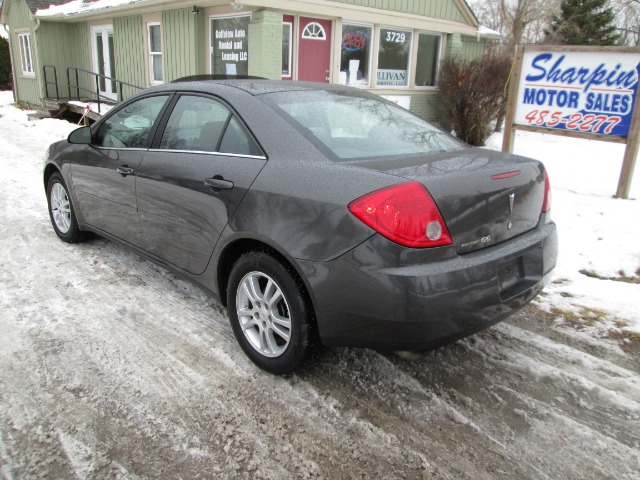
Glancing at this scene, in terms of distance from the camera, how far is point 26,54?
18.2m

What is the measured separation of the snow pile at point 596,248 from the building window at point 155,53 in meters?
9.52

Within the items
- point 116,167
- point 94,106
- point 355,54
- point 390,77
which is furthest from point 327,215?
point 94,106

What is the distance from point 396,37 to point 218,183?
11.5m

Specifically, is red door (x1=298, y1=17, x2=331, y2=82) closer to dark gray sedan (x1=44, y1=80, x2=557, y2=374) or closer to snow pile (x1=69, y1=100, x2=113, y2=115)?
snow pile (x1=69, y1=100, x2=113, y2=115)

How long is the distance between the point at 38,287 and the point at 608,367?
13.1 ft

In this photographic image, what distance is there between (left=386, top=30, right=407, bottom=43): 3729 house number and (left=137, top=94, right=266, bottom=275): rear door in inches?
421

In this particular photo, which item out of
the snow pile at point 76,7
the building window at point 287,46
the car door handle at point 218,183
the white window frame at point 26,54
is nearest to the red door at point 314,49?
the building window at point 287,46

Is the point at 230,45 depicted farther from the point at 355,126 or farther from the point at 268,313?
the point at 268,313

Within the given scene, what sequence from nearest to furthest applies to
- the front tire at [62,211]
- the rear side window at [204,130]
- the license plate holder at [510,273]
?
the license plate holder at [510,273]
the rear side window at [204,130]
the front tire at [62,211]

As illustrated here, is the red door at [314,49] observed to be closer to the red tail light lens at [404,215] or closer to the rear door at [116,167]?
the rear door at [116,167]

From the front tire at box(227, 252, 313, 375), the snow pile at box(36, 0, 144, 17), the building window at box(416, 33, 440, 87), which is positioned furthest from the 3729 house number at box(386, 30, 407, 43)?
the front tire at box(227, 252, 313, 375)

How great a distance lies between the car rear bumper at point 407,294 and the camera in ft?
7.38

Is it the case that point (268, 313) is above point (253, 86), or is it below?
below

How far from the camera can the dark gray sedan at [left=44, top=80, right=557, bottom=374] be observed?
2293mm
